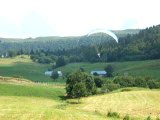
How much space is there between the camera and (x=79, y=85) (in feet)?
358

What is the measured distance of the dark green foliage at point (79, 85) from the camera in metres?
108

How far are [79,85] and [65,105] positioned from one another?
29671mm

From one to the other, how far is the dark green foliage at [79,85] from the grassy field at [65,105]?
10.5 ft

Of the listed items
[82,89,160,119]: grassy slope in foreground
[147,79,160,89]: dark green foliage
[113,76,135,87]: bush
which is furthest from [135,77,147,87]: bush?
[82,89,160,119]: grassy slope in foreground

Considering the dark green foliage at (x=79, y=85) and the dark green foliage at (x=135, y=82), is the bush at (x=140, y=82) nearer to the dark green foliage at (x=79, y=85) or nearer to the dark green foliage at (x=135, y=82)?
the dark green foliage at (x=135, y=82)

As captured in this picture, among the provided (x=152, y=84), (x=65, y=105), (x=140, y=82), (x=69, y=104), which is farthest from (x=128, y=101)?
(x=140, y=82)

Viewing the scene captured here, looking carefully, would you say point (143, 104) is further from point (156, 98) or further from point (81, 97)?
point (81, 97)

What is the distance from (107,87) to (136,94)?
32.9 m

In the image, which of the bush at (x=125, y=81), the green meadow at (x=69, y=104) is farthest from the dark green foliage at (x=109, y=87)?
the green meadow at (x=69, y=104)

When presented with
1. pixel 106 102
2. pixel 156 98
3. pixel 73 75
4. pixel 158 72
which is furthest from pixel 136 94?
pixel 158 72

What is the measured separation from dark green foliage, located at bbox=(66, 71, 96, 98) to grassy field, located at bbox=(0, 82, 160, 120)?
125 inches

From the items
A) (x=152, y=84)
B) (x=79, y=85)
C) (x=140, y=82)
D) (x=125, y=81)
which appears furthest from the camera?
(x=125, y=81)

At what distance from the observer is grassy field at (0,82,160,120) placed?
130ft

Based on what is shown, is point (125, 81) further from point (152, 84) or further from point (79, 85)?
point (79, 85)
